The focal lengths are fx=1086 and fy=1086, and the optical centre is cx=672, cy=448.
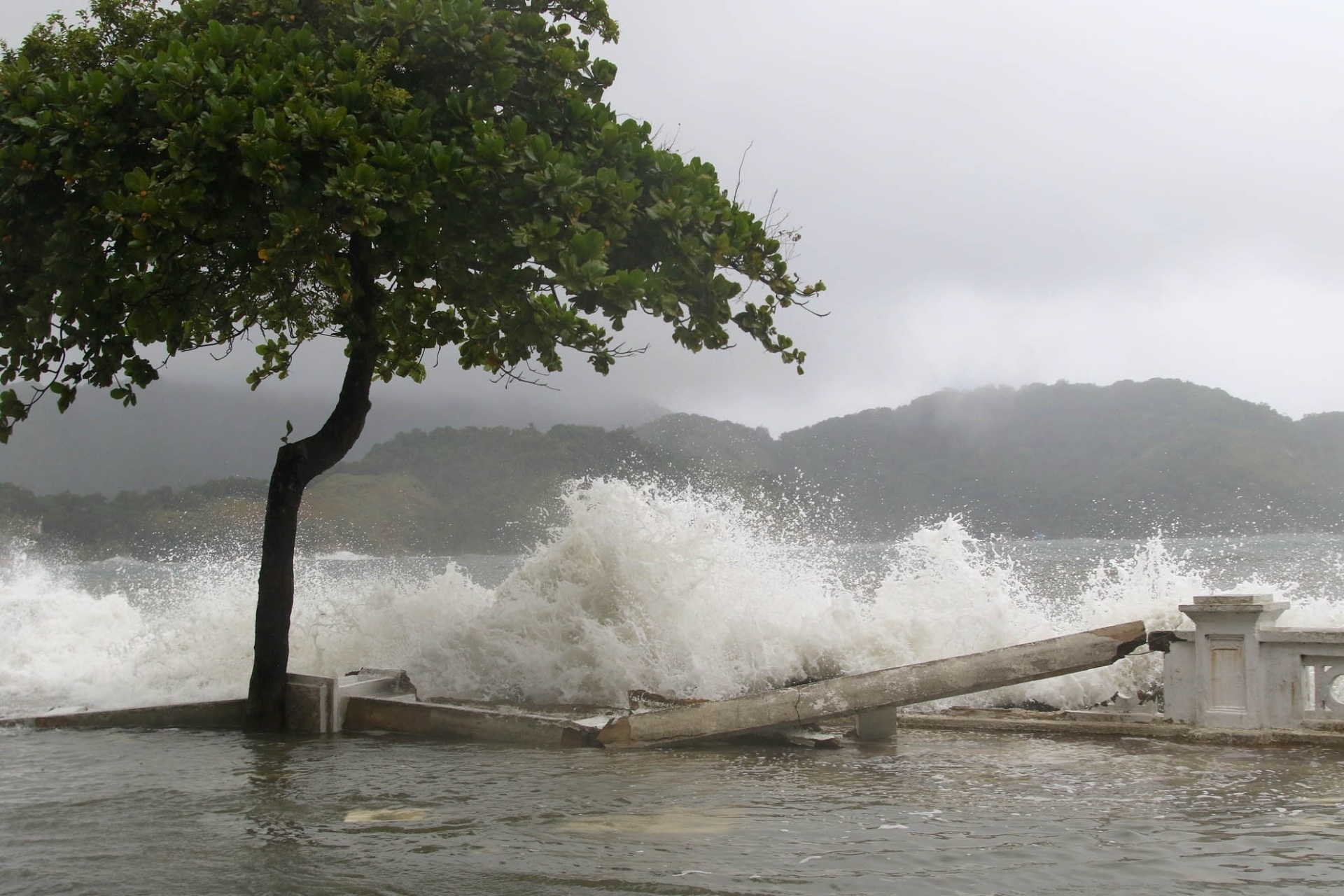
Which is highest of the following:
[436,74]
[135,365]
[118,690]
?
[436,74]

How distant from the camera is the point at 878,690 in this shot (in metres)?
8.04

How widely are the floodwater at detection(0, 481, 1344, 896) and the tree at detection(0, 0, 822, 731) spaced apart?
3134 mm

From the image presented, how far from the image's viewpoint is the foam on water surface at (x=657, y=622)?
39.3 ft

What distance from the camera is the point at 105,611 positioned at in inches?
848

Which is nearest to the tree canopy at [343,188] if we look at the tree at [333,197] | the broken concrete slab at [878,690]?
the tree at [333,197]

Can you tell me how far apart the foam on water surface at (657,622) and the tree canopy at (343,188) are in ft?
12.9

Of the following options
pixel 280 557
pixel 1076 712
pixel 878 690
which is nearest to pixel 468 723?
pixel 280 557

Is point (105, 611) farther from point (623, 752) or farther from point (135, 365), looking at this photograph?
point (623, 752)

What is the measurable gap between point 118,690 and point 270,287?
26.3 ft

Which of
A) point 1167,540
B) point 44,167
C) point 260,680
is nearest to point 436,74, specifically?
point 44,167

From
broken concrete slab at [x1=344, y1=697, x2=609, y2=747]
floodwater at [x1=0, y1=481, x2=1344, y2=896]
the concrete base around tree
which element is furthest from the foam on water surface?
the concrete base around tree

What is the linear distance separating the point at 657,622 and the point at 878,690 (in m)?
4.59

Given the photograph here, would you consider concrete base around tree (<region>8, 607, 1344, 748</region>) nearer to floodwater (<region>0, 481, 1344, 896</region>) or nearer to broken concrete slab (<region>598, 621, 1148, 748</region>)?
broken concrete slab (<region>598, 621, 1148, 748</region>)

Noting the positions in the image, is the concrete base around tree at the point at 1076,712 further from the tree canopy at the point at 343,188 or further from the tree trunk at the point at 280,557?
the tree canopy at the point at 343,188
